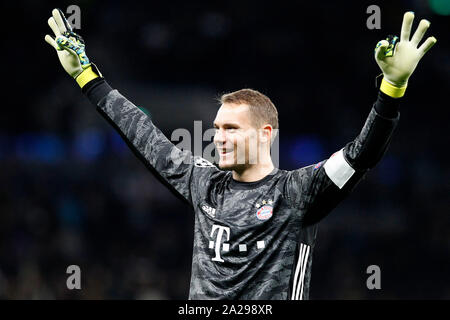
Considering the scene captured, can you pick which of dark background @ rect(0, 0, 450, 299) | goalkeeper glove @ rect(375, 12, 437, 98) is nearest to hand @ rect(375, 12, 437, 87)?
goalkeeper glove @ rect(375, 12, 437, 98)

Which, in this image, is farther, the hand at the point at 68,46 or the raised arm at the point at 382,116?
the hand at the point at 68,46

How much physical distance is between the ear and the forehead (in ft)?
0.38

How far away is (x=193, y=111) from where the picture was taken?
13.4 meters

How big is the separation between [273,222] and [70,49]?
5.74 feet

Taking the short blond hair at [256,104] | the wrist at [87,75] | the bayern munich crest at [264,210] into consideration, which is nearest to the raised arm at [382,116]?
the bayern munich crest at [264,210]

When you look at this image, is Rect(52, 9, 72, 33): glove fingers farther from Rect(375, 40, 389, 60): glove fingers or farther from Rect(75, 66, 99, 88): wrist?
→ Rect(375, 40, 389, 60): glove fingers

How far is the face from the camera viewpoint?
3885 mm

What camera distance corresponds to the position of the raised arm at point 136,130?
4133 millimetres

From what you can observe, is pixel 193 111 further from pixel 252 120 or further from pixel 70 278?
pixel 252 120

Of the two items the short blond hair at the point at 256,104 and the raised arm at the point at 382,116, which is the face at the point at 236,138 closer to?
the short blond hair at the point at 256,104

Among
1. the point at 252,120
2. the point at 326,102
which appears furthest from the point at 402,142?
the point at 252,120

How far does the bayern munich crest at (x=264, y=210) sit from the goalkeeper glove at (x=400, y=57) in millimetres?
901

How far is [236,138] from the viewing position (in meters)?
3.89

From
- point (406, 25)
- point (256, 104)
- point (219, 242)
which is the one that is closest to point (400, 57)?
point (406, 25)
